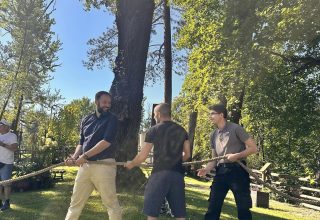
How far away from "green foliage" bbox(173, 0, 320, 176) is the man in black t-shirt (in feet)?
22.4

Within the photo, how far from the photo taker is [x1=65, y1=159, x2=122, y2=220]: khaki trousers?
5.60 metres

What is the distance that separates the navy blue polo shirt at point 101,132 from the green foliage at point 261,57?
685 centimetres

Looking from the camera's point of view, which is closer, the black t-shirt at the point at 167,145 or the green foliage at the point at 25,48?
the black t-shirt at the point at 167,145

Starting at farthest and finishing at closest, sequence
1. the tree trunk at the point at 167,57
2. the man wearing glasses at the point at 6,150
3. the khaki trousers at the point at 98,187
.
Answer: the tree trunk at the point at 167,57
the man wearing glasses at the point at 6,150
the khaki trousers at the point at 98,187

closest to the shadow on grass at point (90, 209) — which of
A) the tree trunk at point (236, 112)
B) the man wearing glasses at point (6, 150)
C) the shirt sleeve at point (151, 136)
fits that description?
the man wearing glasses at point (6, 150)

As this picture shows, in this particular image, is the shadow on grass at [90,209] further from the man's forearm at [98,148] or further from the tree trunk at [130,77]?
the man's forearm at [98,148]

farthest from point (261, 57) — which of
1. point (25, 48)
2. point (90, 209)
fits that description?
point (25, 48)

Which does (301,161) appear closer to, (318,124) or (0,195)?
(318,124)

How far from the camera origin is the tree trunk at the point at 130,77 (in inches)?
428

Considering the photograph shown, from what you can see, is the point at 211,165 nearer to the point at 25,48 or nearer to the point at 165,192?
the point at 165,192

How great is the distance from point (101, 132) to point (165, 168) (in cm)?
100

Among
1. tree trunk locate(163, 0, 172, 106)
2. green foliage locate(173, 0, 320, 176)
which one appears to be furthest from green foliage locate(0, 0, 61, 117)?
green foliage locate(173, 0, 320, 176)

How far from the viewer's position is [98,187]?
18.5 ft

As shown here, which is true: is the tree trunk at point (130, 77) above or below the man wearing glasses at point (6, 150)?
above
